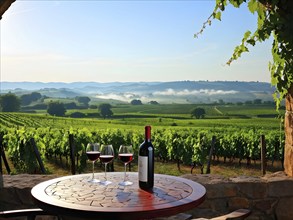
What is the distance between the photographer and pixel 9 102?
48656mm

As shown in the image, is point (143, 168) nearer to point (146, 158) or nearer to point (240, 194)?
point (146, 158)

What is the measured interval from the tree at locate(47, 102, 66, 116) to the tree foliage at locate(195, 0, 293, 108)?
117 ft

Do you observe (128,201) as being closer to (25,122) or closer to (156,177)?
(156,177)

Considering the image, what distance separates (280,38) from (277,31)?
0.09 metres

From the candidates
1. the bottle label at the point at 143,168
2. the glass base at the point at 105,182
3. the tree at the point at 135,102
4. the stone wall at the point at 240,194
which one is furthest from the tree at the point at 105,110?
the bottle label at the point at 143,168

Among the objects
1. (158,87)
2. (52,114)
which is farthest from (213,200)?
(158,87)

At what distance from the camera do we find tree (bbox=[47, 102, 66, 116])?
3922 cm

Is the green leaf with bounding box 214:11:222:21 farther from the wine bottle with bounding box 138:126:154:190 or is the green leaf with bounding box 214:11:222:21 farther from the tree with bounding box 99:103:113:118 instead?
the tree with bounding box 99:103:113:118

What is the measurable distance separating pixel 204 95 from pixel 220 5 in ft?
156

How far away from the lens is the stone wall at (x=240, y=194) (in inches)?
140

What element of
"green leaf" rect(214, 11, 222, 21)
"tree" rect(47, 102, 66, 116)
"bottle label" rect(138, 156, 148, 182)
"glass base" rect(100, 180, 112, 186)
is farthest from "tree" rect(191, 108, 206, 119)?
"bottle label" rect(138, 156, 148, 182)

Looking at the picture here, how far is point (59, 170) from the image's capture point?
11383 mm

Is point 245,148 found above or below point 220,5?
below

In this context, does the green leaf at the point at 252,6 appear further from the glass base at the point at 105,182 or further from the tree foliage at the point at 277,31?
the glass base at the point at 105,182
